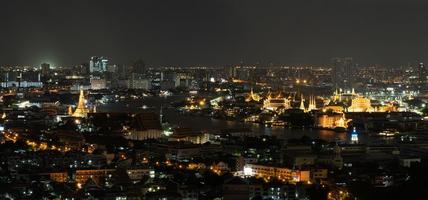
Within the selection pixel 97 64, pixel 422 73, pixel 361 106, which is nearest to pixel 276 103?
pixel 361 106

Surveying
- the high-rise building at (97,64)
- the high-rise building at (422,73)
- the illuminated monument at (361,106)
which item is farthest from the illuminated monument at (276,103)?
the high-rise building at (97,64)

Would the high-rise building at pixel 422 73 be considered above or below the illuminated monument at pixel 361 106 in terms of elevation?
above

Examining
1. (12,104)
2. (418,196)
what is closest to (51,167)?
(418,196)

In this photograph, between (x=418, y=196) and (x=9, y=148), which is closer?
(x=418, y=196)

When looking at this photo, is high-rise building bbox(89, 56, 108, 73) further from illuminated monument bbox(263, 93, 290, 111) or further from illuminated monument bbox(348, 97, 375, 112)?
illuminated monument bbox(348, 97, 375, 112)

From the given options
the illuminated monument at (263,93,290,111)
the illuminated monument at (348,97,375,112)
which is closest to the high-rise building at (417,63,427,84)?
the illuminated monument at (263,93,290,111)

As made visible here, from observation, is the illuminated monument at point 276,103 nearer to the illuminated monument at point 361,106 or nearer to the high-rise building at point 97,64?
the illuminated monument at point 361,106

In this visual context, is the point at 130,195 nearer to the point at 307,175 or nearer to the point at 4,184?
the point at 4,184

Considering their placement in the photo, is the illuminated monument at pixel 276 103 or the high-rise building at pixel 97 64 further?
the high-rise building at pixel 97 64
